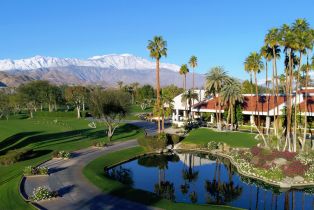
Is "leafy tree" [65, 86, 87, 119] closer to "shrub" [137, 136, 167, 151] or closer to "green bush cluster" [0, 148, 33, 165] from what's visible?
"shrub" [137, 136, 167, 151]

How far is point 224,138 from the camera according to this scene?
58594mm

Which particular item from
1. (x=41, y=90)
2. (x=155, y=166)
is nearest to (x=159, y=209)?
(x=155, y=166)

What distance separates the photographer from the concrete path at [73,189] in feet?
93.2

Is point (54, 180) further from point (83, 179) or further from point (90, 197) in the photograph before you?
point (90, 197)

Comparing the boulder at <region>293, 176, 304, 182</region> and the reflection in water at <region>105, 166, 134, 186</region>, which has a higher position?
the boulder at <region>293, 176, 304, 182</region>

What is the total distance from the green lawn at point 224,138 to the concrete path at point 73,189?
2000 centimetres

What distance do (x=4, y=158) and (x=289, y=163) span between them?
1456 inches

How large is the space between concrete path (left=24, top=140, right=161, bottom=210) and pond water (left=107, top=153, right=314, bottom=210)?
200 inches

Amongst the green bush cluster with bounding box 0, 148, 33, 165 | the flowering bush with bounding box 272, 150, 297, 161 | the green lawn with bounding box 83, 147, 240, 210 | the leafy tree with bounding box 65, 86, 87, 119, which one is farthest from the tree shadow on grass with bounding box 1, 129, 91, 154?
the flowering bush with bounding box 272, 150, 297, 161

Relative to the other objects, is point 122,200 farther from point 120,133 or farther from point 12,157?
point 120,133

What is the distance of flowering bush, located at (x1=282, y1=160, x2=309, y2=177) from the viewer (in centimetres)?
3766

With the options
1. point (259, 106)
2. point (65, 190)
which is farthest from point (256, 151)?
point (259, 106)

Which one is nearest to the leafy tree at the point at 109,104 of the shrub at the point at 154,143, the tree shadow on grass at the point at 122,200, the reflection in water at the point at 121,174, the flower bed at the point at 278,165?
the shrub at the point at 154,143

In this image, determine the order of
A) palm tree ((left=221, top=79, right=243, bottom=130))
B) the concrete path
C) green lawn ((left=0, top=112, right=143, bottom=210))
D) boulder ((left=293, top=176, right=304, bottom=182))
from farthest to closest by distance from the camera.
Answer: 1. palm tree ((left=221, top=79, right=243, bottom=130))
2. boulder ((left=293, top=176, right=304, bottom=182))
3. green lawn ((left=0, top=112, right=143, bottom=210))
4. the concrete path
